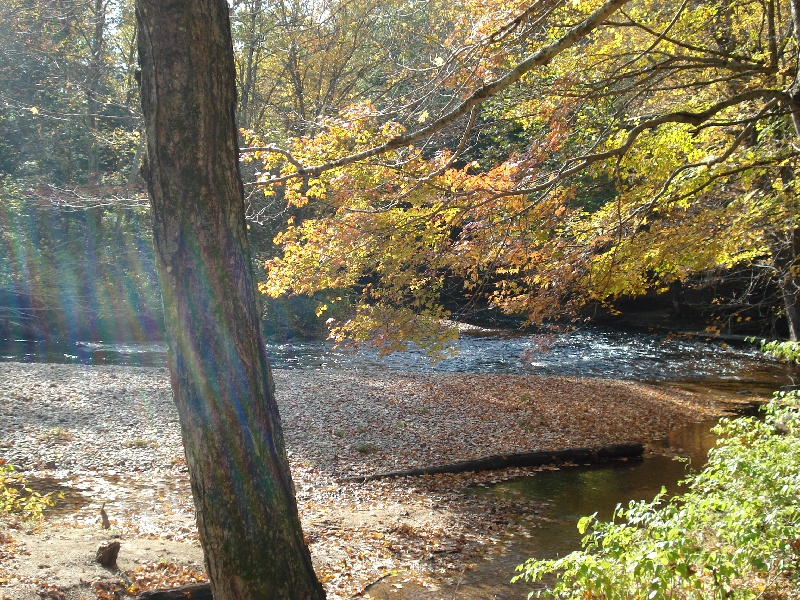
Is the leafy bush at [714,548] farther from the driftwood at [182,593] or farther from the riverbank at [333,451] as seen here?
the riverbank at [333,451]

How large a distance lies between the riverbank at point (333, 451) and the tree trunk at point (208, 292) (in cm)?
193

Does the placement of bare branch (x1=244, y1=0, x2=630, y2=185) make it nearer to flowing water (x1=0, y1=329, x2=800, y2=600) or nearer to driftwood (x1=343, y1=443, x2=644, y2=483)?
flowing water (x1=0, y1=329, x2=800, y2=600)

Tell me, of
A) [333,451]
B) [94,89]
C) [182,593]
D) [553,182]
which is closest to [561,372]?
[333,451]

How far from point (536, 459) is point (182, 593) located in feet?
21.3

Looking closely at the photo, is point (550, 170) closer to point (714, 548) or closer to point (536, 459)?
point (536, 459)

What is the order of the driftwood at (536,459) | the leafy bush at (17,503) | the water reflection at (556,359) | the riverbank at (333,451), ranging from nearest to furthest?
the leafy bush at (17,503)
the riverbank at (333,451)
the driftwood at (536,459)
the water reflection at (556,359)

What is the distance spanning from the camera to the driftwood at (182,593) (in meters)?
4.23

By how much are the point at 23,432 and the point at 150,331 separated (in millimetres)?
14547

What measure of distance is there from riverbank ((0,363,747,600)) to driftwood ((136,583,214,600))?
451mm

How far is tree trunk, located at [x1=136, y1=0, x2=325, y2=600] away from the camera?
3154mm

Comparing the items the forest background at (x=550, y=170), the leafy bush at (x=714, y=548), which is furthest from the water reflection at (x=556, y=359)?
the leafy bush at (x=714, y=548)

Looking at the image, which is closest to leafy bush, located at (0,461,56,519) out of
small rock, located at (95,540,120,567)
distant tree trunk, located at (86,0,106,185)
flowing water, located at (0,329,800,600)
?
small rock, located at (95,540,120,567)

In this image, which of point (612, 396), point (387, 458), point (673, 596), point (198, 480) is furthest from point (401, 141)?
point (612, 396)

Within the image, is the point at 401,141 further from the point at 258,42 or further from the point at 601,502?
the point at 258,42
